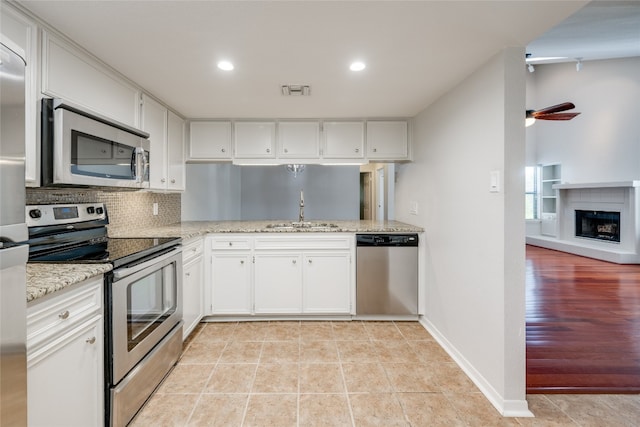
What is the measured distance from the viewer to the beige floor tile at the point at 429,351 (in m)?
2.34

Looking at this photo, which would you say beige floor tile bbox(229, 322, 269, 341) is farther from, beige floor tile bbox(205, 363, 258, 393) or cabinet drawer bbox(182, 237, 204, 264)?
cabinet drawer bbox(182, 237, 204, 264)

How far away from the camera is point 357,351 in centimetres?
246

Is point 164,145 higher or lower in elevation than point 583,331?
higher

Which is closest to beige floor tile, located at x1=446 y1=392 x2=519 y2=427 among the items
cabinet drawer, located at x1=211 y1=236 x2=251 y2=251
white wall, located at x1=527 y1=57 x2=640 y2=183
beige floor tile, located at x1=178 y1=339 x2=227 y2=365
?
beige floor tile, located at x1=178 y1=339 x2=227 y2=365

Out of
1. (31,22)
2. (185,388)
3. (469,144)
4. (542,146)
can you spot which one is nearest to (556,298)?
(469,144)

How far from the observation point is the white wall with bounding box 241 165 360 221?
4.53 m

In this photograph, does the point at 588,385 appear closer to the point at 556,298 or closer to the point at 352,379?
the point at 352,379

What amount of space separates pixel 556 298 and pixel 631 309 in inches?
25.1

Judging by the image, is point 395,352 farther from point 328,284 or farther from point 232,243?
point 232,243

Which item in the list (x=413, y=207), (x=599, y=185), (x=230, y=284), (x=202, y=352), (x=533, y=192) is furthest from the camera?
(x=533, y=192)

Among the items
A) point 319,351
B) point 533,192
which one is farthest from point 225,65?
point 533,192

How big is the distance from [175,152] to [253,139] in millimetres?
774

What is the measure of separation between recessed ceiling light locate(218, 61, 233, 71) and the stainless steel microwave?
742 mm

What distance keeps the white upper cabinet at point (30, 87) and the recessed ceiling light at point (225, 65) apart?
890 millimetres
